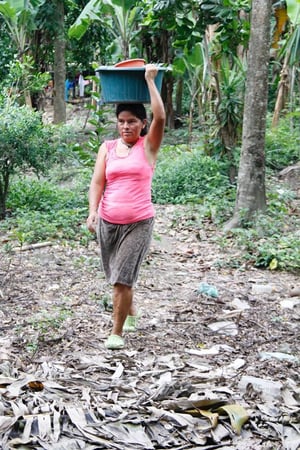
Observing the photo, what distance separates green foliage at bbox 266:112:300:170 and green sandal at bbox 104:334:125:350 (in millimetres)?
7639

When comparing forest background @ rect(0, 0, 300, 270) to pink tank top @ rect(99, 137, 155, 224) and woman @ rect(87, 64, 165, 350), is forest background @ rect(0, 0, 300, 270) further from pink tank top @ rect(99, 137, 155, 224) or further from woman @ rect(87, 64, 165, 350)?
pink tank top @ rect(99, 137, 155, 224)

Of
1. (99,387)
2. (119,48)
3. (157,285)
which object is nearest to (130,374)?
(99,387)

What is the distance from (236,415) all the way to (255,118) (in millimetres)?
5226

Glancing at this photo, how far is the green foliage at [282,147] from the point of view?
11.5 metres

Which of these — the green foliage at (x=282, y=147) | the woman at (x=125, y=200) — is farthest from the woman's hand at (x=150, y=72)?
the green foliage at (x=282, y=147)

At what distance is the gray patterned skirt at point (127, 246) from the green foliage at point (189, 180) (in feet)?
16.6

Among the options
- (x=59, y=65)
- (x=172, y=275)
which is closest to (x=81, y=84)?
(x=59, y=65)

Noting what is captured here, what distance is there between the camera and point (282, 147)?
1200cm

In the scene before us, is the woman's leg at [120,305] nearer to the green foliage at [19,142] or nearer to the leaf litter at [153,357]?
the leaf litter at [153,357]

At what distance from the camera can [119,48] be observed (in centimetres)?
1313

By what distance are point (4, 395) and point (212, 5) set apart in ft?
23.6

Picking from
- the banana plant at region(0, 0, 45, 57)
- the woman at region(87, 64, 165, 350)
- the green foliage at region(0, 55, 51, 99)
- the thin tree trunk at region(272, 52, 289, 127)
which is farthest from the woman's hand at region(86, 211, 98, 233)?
the thin tree trunk at region(272, 52, 289, 127)

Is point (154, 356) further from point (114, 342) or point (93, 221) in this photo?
point (93, 221)

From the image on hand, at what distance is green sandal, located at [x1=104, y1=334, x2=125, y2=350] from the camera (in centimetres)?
427
